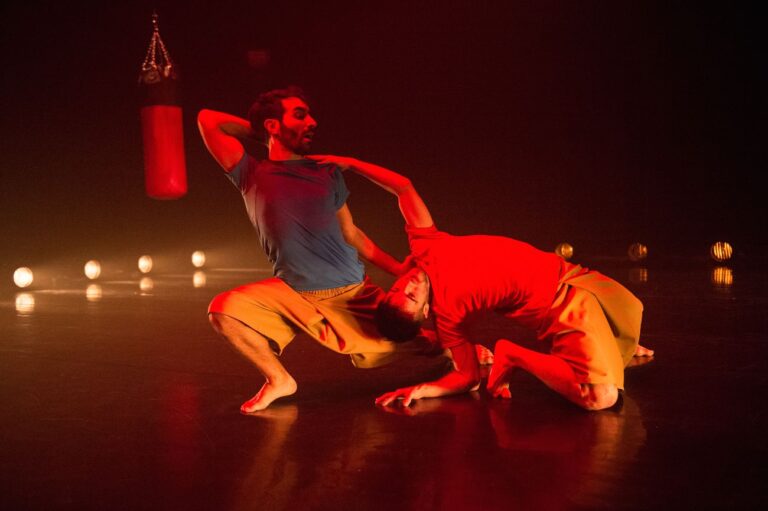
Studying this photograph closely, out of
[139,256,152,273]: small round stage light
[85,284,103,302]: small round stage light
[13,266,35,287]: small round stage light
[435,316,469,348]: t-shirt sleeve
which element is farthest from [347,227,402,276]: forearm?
[139,256,152,273]: small round stage light

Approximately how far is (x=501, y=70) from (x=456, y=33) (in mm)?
519

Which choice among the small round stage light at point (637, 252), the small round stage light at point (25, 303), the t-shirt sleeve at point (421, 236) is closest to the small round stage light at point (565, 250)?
the small round stage light at point (637, 252)

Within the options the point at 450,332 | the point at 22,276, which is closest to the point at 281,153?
the point at 450,332

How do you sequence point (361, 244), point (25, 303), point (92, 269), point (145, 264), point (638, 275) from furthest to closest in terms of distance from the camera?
point (145, 264)
point (92, 269)
point (638, 275)
point (25, 303)
point (361, 244)

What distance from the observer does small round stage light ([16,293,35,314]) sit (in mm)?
4617

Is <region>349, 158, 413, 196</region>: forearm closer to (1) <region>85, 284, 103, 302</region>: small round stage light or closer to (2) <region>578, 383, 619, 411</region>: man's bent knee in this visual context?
(2) <region>578, 383, 619, 411</region>: man's bent knee

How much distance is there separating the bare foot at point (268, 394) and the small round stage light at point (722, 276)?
11.6 ft

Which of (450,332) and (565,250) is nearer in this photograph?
(450,332)

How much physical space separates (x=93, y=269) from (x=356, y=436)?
488 centimetres

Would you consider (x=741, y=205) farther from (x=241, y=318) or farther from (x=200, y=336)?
(x=241, y=318)

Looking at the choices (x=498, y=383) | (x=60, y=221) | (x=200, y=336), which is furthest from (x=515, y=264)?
(x=60, y=221)

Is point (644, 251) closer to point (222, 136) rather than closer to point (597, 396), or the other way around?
point (597, 396)

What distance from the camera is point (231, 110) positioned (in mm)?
7043

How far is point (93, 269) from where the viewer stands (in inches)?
249
